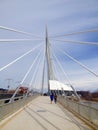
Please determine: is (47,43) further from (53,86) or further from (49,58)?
(53,86)

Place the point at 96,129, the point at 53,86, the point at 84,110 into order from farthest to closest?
the point at 53,86 → the point at 84,110 → the point at 96,129

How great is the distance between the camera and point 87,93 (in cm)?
11294

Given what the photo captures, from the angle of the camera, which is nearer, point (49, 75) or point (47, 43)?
point (47, 43)

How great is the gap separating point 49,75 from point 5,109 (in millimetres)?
42848

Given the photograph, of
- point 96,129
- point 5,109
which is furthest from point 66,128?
point 5,109

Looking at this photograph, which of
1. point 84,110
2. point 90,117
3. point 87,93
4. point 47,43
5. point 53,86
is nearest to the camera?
point 90,117

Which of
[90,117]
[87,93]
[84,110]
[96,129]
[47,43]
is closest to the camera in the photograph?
[96,129]

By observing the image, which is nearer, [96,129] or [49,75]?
[96,129]

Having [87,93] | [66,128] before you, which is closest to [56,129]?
[66,128]

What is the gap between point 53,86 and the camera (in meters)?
57.1

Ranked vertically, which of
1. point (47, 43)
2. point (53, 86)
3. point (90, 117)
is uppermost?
point (47, 43)

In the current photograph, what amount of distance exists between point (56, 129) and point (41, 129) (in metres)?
0.61

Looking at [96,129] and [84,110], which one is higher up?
[84,110]

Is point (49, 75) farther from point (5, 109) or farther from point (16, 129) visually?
point (16, 129)
